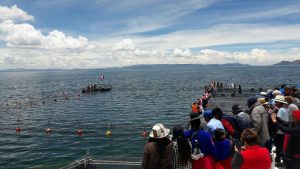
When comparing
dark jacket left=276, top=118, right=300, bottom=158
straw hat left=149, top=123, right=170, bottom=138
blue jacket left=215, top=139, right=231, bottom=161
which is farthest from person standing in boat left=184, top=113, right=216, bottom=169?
dark jacket left=276, top=118, right=300, bottom=158

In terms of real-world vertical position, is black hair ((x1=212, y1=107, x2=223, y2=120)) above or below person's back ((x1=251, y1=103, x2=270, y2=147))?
above

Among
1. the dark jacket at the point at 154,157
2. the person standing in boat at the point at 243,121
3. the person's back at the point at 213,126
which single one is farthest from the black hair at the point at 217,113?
the dark jacket at the point at 154,157

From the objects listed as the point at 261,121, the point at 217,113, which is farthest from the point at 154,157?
the point at 261,121

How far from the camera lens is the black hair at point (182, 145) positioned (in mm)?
6164

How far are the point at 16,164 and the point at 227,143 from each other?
70.2 ft

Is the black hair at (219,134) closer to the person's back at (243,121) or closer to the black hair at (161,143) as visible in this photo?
the black hair at (161,143)

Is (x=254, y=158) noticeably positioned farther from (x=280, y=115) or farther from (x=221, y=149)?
(x=280, y=115)

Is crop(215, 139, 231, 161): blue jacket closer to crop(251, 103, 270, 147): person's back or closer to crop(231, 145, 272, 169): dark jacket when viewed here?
crop(231, 145, 272, 169): dark jacket

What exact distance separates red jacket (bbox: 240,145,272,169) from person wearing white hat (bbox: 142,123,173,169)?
58.6 inches

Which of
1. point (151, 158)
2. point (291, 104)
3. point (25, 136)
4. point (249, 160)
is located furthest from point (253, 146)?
point (25, 136)

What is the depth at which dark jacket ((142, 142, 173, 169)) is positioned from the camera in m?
6.06

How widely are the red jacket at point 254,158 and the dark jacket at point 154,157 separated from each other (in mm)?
1456

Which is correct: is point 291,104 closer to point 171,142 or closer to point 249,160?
point 249,160

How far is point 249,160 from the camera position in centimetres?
555
